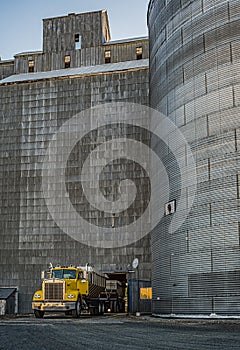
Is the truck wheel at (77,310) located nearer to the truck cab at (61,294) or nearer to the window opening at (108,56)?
the truck cab at (61,294)

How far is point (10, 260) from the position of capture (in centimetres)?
5175

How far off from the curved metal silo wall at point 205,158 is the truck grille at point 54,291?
5.99 m

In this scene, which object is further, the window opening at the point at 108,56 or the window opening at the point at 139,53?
the window opening at the point at 108,56

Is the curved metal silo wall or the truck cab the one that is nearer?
the curved metal silo wall

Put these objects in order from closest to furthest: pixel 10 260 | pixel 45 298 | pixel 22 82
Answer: pixel 45 298
pixel 10 260
pixel 22 82

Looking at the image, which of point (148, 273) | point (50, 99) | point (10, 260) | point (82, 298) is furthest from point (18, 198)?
point (82, 298)

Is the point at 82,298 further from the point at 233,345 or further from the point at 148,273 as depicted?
the point at 233,345

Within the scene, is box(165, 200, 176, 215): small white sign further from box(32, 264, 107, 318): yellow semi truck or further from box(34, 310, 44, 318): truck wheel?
box(34, 310, 44, 318): truck wheel

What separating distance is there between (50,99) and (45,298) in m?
25.9

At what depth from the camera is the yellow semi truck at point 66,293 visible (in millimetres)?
33312

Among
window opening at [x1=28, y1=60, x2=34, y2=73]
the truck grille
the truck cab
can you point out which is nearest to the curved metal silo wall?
the truck cab

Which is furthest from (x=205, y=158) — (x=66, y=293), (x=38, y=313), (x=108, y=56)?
(x=108, y=56)

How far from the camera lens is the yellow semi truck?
33.3 m

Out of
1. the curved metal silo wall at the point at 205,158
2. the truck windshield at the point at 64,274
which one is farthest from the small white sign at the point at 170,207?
the truck windshield at the point at 64,274
